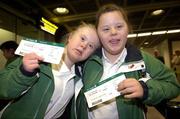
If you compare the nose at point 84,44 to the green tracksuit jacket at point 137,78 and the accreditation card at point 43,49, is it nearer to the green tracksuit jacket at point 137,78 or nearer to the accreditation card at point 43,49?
the green tracksuit jacket at point 137,78

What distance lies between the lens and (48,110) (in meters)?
1.40

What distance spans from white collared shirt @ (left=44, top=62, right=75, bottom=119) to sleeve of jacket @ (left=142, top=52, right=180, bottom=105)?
0.58m

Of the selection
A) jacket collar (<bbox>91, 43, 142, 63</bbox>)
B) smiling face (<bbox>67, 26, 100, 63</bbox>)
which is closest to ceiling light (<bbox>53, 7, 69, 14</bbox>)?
smiling face (<bbox>67, 26, 100, 63</bbox>)

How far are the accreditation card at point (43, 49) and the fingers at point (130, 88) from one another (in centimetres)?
41

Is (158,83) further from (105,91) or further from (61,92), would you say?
(61,92)

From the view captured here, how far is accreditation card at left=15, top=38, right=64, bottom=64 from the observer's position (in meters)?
1.19

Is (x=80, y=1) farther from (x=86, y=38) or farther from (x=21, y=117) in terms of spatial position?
(x=21, y=117)

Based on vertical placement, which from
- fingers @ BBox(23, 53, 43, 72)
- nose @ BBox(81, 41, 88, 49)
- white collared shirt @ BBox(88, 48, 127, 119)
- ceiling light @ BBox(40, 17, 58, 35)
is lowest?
white collared shirt @ BBox(88, 48, 127, 119)

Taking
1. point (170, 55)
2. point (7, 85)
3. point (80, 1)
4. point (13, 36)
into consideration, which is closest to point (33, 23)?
point (13, 36)

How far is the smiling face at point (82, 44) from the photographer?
1542 mm

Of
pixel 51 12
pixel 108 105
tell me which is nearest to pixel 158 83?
pixel 108 105

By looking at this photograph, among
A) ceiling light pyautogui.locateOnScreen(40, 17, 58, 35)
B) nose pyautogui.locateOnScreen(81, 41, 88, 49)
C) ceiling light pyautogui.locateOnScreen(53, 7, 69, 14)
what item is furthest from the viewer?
ceiling light pyautogui.locateOnScreen(40, 17, 58, 35)

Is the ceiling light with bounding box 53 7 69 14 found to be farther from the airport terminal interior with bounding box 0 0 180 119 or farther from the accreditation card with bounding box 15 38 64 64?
the accreditation card with bounding box 15 38 64 64

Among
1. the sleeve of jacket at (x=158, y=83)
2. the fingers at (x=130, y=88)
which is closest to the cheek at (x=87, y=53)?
the sleeve of jacket at (x=158, y=83)
